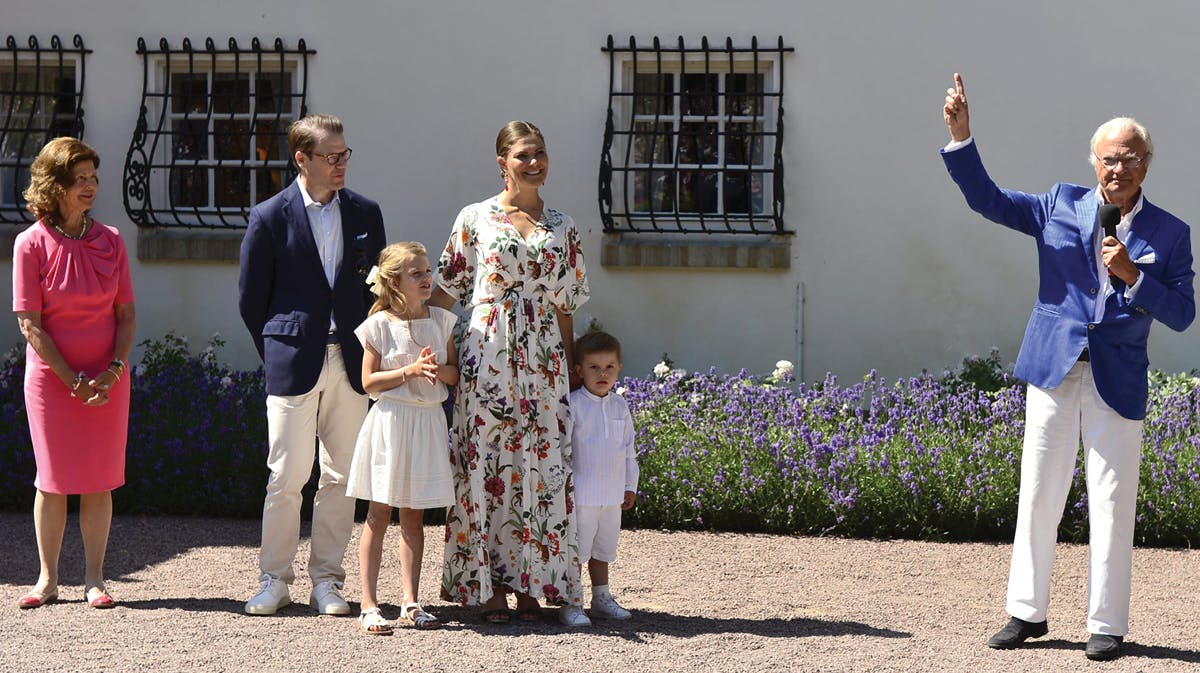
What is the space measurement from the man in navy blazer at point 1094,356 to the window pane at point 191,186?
602cm

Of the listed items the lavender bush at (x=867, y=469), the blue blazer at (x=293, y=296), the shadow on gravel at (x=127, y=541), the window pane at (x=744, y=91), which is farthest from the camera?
the window pane at (x=744, y=91)

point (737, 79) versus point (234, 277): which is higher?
point (737, 79)

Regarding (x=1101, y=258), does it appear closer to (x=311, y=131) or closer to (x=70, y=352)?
(x=311, y=131)

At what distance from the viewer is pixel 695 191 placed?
958 cm

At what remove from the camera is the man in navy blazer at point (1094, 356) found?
5.04m

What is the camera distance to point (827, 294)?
9312mm

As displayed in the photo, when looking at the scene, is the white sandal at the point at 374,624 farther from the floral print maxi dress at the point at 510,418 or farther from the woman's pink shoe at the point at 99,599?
the woman's pink shoe at the point at 99,599

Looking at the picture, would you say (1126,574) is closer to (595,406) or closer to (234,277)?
(595,406)

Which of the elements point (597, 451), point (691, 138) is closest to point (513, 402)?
point (597, 451)

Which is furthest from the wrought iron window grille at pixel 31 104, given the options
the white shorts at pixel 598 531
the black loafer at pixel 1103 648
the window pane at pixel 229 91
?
the black loafer at pixel 1103 648

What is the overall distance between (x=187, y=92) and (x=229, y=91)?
0.27 metres

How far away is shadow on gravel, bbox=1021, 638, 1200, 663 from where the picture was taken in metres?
5.10

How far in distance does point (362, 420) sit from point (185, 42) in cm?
480

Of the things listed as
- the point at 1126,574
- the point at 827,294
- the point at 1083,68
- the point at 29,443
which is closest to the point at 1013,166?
the point at 1083,68
